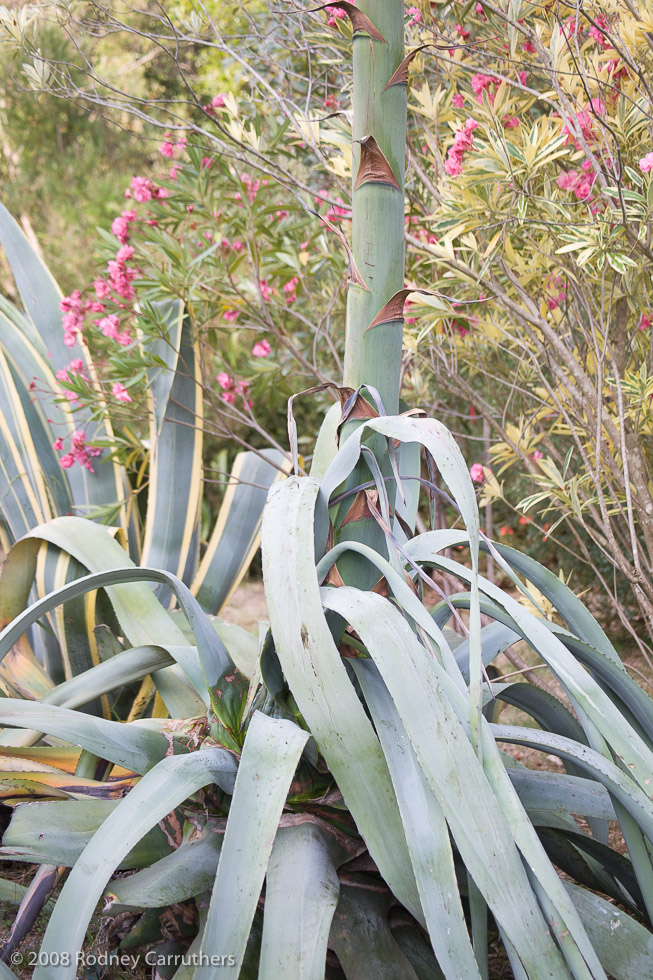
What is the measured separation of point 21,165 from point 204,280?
4.58m

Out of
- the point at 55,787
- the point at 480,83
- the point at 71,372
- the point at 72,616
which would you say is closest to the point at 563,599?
the point at 55,787

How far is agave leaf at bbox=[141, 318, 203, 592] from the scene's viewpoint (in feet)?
5.61

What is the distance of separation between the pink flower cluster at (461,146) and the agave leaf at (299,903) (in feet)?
3.84

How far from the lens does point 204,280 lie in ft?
6.39

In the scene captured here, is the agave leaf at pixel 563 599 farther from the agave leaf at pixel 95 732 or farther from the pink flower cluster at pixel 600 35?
the pink flower cluster at pixel 600 35

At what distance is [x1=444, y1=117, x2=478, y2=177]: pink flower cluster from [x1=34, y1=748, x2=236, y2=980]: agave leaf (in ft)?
3.73

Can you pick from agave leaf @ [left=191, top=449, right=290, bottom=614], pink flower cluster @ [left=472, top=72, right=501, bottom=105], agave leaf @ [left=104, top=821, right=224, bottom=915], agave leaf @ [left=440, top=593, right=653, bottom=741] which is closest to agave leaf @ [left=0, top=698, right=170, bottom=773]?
agave leaf @ [left=104, top=821, right=224, bottom=915]

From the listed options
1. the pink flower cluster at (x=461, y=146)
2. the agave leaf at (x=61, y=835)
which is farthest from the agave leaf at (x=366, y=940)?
the pink flower cluster at (x=461, y=146)

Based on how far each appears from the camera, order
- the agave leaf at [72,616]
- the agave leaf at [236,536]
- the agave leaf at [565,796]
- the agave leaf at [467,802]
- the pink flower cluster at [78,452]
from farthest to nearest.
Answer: the pink flower cluster at [78,452] → the agave leaf at [236,536] → the agave leaf at [72,616] → the agave leaf at [565,796] → the agave leaf at [467,802]

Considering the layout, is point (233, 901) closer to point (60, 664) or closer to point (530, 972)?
point (530, 972)

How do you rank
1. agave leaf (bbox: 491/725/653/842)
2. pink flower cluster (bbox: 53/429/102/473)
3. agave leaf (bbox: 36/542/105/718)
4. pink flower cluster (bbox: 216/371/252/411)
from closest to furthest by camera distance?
agave leaf (bbox: 491/725/653/842) < agave leaf (bbox: 36/542/105/718) < pink flower cluster (bbox: 53/429/102/473) < pink flower cluster (bbox: 216/371/252/411)

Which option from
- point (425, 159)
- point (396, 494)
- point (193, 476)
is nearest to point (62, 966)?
point (396, 494)

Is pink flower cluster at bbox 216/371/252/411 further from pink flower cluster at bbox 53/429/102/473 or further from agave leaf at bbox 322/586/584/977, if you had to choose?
agave leaf at bbox 322/586/584/977

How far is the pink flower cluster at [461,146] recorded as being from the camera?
1.39 m
